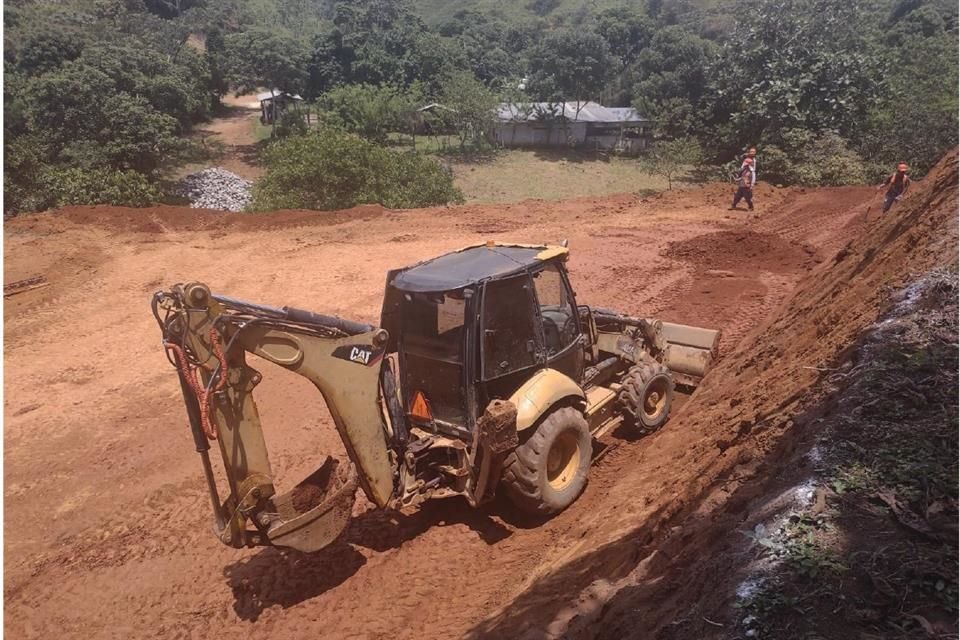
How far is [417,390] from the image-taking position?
541cm

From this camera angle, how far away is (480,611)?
4.50m

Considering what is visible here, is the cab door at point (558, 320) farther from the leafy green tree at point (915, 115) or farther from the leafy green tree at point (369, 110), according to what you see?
the leafy green tree at point (369, 110)

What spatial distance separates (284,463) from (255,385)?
3092mm

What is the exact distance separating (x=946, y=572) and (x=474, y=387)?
3.17m

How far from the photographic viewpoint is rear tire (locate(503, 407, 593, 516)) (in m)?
5.14

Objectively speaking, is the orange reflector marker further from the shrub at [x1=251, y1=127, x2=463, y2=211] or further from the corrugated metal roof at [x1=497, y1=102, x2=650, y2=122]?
the corrugated metal roof at [x1=497, y1=102, x2=650, y2=122]

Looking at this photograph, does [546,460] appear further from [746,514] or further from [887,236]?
[887,236]

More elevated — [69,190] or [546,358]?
[69,190]

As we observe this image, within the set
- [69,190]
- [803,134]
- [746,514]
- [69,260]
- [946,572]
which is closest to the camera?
[946,572]

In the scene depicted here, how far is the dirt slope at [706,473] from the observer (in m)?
3.48

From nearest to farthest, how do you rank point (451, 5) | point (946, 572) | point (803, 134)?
1. point (946, 572)
2. point (803, 134)
3. point (451, 5)

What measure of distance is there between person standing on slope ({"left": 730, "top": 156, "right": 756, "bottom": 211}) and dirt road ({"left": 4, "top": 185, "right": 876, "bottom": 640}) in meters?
0.53

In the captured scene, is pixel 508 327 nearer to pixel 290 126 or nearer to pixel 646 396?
pixel 646 396

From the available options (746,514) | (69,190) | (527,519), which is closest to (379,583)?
(527,519)
